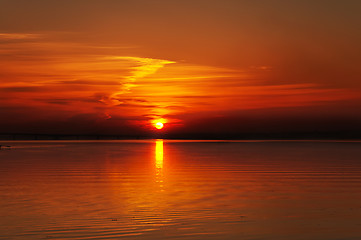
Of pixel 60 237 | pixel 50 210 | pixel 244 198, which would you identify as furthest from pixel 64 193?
pixel 60 237

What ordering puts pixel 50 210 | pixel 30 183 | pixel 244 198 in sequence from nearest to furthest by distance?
pixel 50 210
pixel 244 198
pixel 30 183

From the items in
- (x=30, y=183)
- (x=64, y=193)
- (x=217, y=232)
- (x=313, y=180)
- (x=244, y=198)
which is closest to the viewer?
(x=217, y=232)

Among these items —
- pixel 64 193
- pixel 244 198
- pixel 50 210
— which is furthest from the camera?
pixel 64 193

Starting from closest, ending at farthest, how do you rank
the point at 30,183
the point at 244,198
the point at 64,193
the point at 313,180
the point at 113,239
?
the point at 113,239
the point at 244,198
the point at 64,193
the point at 30,183
the point at 313,180

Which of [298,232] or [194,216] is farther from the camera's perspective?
[194,216]

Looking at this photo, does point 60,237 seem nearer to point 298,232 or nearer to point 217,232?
point 217,232

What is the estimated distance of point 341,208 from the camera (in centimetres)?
1759

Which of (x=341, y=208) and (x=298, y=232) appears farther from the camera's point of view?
(x=341, y=208)

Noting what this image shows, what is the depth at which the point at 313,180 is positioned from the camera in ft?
93.0

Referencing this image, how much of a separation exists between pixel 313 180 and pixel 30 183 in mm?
15553

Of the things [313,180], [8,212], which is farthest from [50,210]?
[313,180]

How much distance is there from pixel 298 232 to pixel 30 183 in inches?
647

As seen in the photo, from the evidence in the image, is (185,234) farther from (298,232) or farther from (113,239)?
(298,232)

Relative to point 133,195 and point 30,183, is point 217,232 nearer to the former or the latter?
point 133,195
